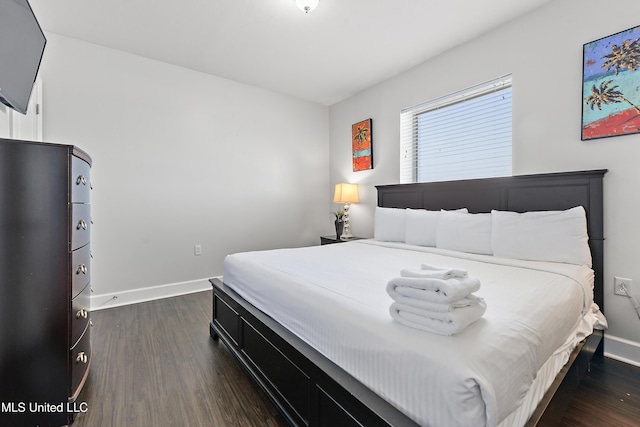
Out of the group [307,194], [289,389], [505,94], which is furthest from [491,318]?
[307,194]

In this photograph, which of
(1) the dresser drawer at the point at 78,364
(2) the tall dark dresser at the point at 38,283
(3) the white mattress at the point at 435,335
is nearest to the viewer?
(3) the white mattress at the point at 435,335

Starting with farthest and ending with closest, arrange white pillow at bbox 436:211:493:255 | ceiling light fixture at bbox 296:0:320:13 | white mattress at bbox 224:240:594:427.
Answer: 1. white pillow at bbox 436:211:493:255
2. ceiling light fixture at bbox 296:0:320:13
3. white mattress at bbox 224:240:594:427

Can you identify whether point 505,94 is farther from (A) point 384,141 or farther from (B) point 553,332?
(B) point 553,332

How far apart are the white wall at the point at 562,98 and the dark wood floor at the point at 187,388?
600 millimetres

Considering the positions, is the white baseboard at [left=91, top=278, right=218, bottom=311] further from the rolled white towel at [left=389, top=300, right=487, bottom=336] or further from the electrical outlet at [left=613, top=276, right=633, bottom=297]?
the electrical outlet at [left=613, top=276, right=633, bottom=297]

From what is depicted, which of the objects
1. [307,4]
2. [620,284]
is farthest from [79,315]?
[620,284]

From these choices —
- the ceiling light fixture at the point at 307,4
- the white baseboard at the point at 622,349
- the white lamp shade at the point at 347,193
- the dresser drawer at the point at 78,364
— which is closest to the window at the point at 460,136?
the white lamp shade at the point at 347,193

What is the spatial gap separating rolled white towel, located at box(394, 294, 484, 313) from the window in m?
2.08

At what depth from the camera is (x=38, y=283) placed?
4.35 ft

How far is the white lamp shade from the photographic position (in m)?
4.04

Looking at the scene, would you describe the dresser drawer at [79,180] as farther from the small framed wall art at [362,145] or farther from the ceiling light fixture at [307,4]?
the small framed wall art at [362,145]

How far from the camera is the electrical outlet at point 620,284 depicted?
196 cm

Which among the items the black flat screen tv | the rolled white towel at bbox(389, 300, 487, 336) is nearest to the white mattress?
the rolled white towel at bbox(389, 300, 487, 336)

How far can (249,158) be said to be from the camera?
392 cm
